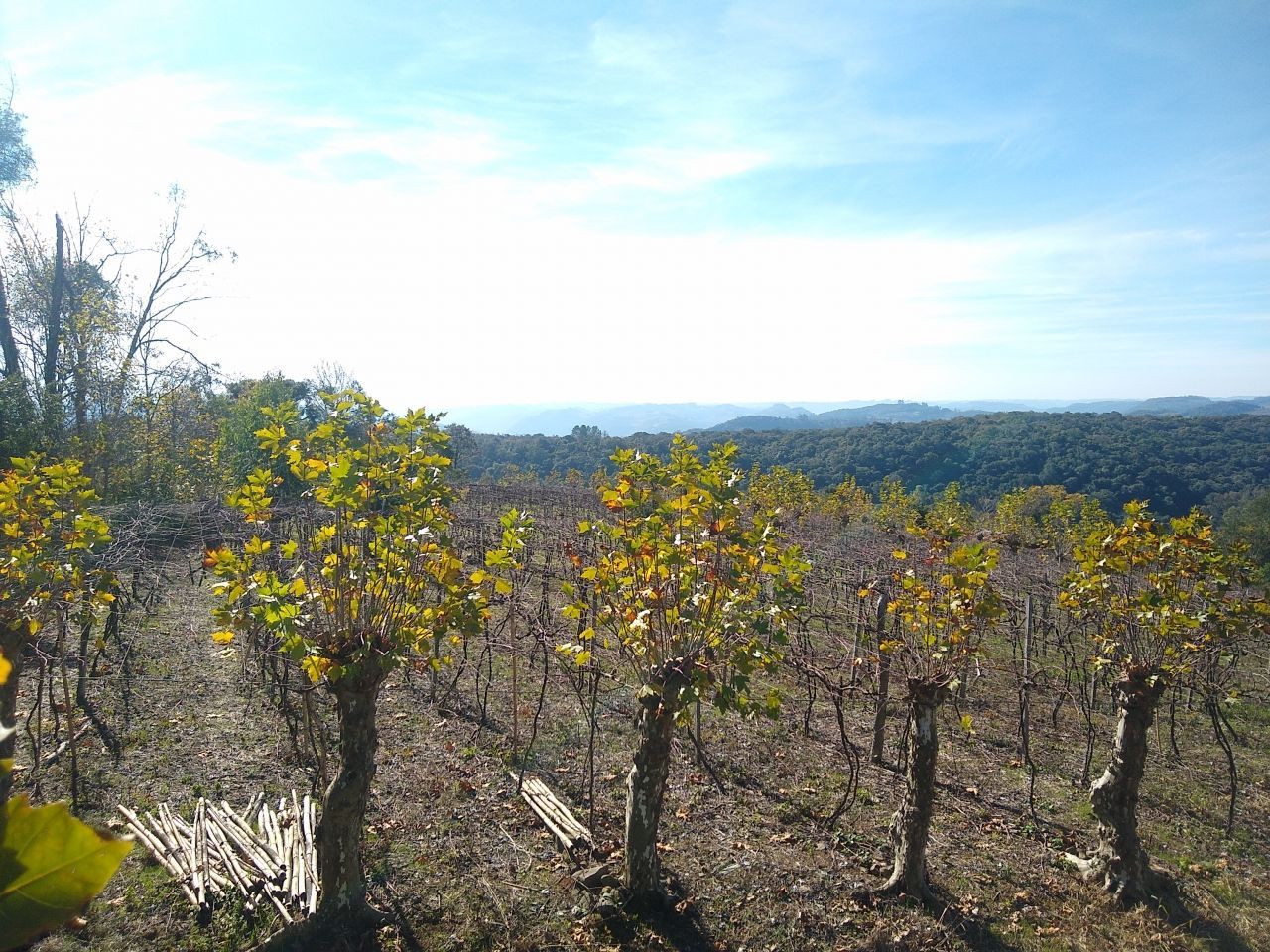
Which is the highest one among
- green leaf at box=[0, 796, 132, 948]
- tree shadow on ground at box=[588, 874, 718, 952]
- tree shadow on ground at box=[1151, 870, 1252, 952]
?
green leaf at box=[0, 796, 132, 948]

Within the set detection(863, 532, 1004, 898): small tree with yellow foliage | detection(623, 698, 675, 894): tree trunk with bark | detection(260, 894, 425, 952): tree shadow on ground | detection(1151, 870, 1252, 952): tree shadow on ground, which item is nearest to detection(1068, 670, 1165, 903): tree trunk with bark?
detection(1151, 870, 1252, 952): tree shadow on ground

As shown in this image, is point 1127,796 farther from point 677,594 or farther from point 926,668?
point 677,594

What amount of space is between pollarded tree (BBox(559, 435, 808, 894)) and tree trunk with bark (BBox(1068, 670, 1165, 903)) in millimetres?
4242

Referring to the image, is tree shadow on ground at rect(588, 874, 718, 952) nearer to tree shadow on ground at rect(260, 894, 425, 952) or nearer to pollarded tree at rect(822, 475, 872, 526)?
tree shadow on ground at rect(260, 894, 425, 952)

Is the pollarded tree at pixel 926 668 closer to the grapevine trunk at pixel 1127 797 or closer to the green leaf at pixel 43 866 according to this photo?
the grapevine trunk at pixel 1127 797

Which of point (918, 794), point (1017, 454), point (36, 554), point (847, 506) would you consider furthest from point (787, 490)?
point (1017, 454)

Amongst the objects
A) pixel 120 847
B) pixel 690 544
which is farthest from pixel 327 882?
pixel 120 847

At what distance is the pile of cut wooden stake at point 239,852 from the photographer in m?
5.68

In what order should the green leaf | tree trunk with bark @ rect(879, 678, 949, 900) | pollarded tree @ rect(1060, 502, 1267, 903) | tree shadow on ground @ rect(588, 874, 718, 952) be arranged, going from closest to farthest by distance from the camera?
the green leaf < tree shadow on ground @ rect(588, 874, 718, 952) < tree trunk with bark @ rect(879, 678, 949, 900) < pollarded tree @ rect(1060, 502, 1267, 903)

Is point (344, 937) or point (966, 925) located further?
point (966, 925)

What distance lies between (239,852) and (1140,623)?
8.98 meters

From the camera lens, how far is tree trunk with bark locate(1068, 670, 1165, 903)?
664 centimetres

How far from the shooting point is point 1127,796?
6.68m

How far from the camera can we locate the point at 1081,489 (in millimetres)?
56781
